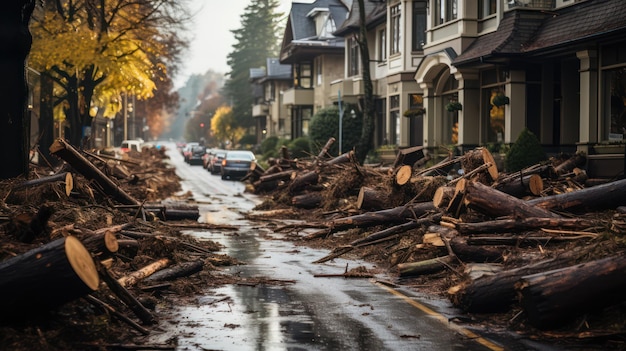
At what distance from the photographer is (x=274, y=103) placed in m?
83.1

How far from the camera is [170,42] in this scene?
5012 cm

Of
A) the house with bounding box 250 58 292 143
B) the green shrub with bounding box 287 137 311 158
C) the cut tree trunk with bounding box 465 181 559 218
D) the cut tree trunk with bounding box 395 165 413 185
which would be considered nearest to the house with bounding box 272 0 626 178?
the cut tree trunk with bounding box 395 165 413 185

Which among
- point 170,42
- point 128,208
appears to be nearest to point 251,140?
point 170,42

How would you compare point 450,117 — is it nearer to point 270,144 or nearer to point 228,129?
point 270,144

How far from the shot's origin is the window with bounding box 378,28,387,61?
46.7 metres

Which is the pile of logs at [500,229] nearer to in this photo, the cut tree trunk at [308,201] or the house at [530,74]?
the cut tree trunk at [308,201]

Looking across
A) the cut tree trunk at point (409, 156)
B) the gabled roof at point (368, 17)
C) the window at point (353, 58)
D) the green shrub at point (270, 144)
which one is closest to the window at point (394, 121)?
the gabled roof at point (368, 17)

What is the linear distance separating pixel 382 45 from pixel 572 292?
39.3 meters

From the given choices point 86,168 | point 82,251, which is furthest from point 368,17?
point 82,251

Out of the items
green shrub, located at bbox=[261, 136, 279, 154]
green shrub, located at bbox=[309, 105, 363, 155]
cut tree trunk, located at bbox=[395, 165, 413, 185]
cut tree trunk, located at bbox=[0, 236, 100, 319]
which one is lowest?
cut tree trunk, located at bbox=[0, 236, 100, 319]

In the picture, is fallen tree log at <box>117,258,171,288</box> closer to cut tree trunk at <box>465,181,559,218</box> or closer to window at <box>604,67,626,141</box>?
cut tree trunk at <box>465,181,559,218</box>

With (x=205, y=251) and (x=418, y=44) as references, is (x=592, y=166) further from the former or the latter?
(x=418, y=44)

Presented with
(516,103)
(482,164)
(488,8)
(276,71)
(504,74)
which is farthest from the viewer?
(276,71)

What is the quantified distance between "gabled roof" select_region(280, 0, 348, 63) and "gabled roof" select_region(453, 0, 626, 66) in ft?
93.8
